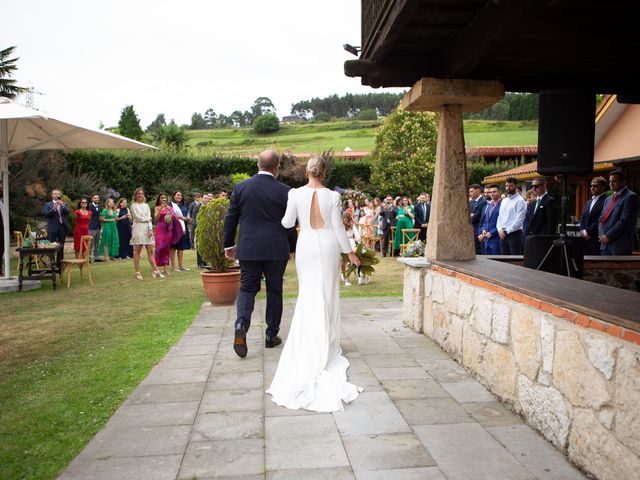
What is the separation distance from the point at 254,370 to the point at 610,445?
119 inches

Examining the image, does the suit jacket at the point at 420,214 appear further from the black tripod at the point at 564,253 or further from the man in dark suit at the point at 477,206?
the black tripod at the point at 564,253

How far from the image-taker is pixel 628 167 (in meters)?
15.9

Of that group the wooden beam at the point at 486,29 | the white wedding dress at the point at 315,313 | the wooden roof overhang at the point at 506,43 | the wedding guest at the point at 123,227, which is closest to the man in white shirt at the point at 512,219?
the wooden roof overhang at the point at 506,43

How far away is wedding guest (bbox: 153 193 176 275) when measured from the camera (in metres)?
12.1

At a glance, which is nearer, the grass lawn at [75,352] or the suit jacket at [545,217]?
the grass lawn at [75,352]

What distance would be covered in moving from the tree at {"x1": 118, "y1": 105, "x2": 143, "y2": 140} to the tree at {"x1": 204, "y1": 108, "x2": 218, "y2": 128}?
1666 inches

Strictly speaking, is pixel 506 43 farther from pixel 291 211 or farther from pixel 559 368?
pixel 559 368

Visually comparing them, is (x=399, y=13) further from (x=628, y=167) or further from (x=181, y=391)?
(x=628, y=167)

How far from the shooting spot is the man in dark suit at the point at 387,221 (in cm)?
1748

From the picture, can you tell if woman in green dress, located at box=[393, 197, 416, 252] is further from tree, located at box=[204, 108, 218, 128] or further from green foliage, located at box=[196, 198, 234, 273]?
tree, located at box=[204, 108, 218, 128]

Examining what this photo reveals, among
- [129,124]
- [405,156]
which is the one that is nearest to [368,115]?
[129,124]

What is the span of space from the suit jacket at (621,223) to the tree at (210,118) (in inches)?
3119

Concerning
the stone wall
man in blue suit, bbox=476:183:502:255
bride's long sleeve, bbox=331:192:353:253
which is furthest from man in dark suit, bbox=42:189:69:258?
the stone wall

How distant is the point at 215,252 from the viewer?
26.9ft
